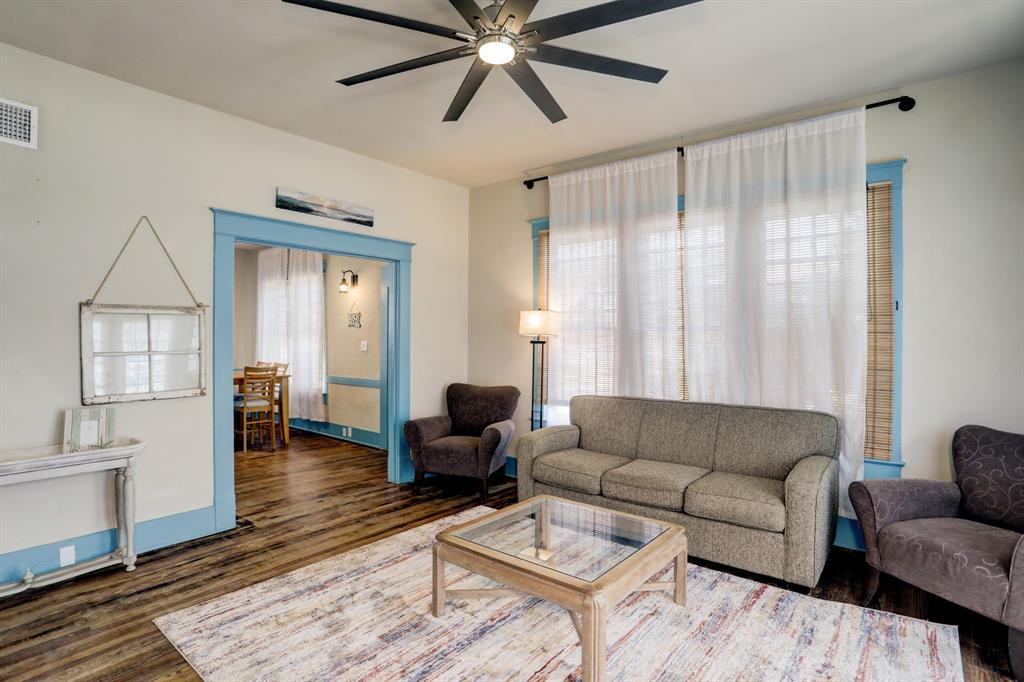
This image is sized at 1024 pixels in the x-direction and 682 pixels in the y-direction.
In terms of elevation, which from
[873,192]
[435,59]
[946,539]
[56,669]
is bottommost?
[56,669]

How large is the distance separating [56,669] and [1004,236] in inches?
206

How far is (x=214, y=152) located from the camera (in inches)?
147

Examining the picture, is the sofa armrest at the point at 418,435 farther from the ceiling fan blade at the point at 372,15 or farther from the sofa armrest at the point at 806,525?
the ceiling fan blade at the point at 372,15

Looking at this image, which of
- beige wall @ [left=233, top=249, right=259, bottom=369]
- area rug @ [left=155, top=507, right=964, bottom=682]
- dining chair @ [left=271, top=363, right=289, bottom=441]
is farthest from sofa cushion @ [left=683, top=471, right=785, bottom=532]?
beige wall @ [left=233, top=249, right=259, bottom=369]

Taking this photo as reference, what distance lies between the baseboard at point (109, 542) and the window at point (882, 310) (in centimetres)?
451

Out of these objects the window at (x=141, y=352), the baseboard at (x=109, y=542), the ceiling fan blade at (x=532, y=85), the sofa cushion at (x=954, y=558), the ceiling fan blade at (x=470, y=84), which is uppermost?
the ceiling fan blade at (x=470, y=84)

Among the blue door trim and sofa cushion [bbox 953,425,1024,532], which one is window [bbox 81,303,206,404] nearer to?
the blue door trim

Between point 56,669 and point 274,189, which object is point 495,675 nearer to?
point 56,669

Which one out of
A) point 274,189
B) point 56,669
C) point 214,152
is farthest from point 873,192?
point 56,669

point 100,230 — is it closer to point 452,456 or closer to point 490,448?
point 452,456

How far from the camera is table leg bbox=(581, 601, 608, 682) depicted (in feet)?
6.31

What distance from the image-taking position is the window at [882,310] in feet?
10.9

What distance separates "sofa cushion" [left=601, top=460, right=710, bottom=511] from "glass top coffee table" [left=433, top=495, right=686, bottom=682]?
0.50m

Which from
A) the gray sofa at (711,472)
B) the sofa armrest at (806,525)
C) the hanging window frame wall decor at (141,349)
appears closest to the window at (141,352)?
the hanging window frame wall decor at (141,349)
